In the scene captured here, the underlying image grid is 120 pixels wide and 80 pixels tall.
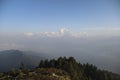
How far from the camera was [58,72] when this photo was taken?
2638cm

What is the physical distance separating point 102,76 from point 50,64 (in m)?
9.18

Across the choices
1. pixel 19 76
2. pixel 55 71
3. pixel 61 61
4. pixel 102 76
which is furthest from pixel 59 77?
pixel 102 76

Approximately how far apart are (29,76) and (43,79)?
1.62 m

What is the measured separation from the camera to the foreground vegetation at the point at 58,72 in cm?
2363

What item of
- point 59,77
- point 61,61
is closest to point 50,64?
point 61,61

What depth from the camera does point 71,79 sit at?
26.4 meters

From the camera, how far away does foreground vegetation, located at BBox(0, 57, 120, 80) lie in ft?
77.5

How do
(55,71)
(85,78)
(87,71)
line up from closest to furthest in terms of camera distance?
(55,71) → (85,78) → (87,71)

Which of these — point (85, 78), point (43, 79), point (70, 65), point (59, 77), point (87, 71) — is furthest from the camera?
point (87, 71)

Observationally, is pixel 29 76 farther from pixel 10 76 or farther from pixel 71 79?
pixel 71 79

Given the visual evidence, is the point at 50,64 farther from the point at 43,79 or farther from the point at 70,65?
the point at 43,79

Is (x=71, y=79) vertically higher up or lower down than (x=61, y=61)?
lower down

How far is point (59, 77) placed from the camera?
24344mm

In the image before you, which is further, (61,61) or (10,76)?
(61,61)
